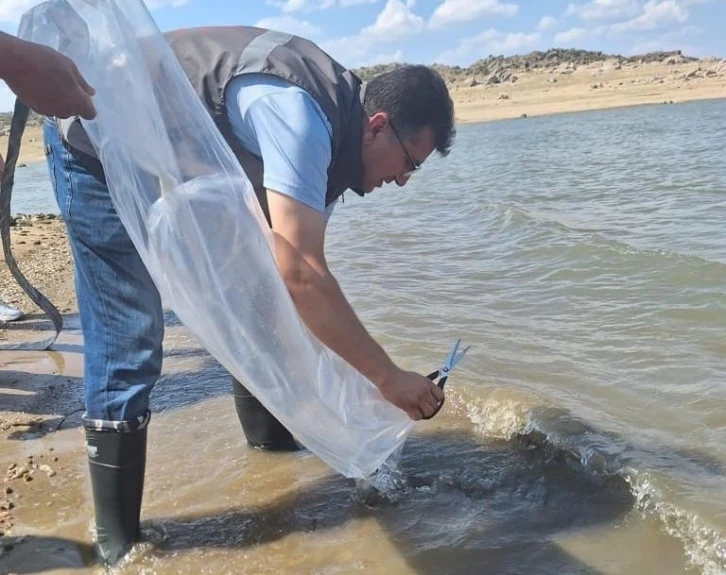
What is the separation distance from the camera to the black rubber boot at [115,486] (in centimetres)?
253

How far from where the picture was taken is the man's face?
7.39 feet

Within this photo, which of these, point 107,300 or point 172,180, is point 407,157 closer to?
point 172,180

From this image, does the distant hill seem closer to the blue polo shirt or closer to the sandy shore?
the sandy shore

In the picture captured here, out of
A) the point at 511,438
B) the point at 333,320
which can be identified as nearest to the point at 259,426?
the point at 511,438

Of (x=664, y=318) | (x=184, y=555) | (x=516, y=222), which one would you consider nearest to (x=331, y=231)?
(x=516, y=222)

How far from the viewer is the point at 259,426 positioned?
3424mm

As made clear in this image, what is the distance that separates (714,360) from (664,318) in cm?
87

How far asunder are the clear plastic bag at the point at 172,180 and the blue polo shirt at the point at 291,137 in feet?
0.77

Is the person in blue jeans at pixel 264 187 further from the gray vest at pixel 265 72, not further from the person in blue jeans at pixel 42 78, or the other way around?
the person in blue jeans at pixel 42 78

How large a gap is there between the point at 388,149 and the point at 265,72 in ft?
1.37

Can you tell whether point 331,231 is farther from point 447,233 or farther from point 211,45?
point 211,45

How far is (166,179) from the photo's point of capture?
2.26 m

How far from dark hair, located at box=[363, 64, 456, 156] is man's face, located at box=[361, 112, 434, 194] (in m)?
0.02

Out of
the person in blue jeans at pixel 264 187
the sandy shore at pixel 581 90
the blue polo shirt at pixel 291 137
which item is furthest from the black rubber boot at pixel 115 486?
the sandy shore at pixel 581 90
